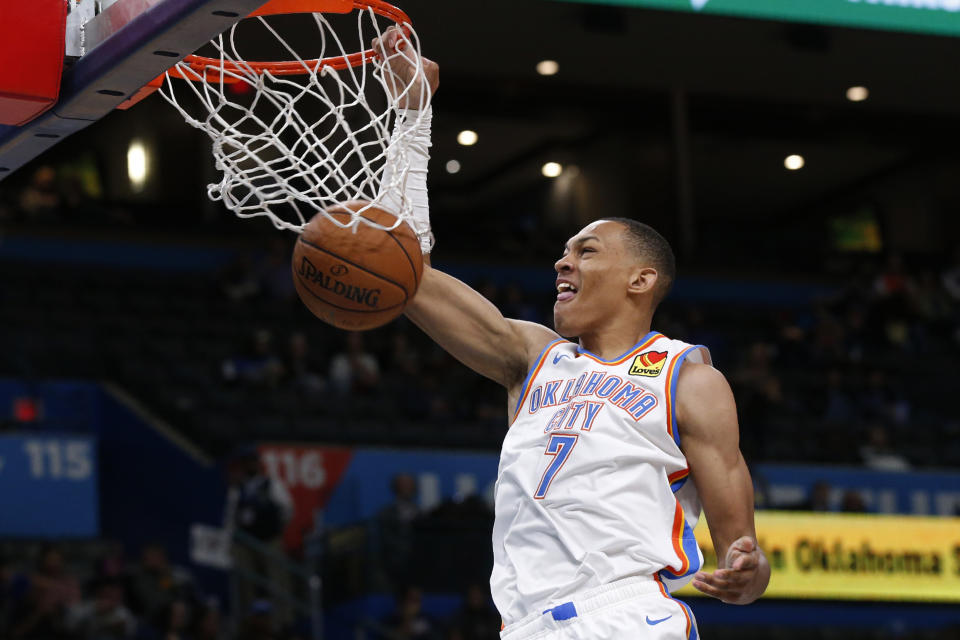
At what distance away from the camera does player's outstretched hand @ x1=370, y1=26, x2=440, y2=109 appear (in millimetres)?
3805

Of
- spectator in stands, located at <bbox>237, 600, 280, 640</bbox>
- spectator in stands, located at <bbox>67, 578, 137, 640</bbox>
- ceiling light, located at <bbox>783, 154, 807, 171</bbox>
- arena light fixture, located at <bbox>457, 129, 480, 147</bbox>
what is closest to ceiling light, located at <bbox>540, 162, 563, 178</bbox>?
arena light fixture, located at <bbox>457, 129, 480, 147</bbox>

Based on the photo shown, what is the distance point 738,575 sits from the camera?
3176mm

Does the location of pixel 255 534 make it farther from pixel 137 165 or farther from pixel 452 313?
pixel 137 165

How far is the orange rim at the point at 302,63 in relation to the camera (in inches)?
143

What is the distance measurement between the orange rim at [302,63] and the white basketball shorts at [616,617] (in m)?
1.53

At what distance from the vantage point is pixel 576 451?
3.41m

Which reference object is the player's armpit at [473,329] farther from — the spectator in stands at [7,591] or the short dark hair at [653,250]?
the spectator in stands at [7,591]

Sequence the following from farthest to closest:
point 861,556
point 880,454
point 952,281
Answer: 1. point 952,281
2. point 880,454
3. point 861,556

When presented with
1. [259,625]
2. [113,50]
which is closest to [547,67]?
[259,625]

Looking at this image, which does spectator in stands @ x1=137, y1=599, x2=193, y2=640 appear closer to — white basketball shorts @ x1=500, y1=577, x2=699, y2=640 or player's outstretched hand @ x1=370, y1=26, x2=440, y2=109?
player's outstretched hand @ x1=370, y1=26, x2=440, y2=109

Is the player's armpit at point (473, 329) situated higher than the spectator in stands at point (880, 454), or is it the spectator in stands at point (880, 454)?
the player's armpit at point (473, 329)

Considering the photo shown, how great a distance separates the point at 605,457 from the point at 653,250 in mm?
631

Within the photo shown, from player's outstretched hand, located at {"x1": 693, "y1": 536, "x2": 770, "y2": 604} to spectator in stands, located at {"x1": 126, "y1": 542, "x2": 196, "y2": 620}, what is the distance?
664 centimetres

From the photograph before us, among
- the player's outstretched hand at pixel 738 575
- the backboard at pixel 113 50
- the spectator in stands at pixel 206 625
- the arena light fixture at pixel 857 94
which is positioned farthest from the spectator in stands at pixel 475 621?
the arena light fixture at pixel 857 94
